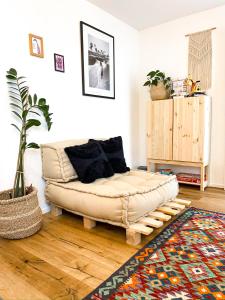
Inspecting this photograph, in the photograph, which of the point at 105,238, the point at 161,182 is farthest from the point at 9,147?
the point at 161,182

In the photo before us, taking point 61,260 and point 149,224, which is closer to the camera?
point 61,260

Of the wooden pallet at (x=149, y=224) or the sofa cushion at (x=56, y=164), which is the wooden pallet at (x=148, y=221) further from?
the sofa cushion at (x=56, y=164)

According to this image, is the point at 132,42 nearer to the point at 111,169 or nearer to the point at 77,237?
the point at 111,169

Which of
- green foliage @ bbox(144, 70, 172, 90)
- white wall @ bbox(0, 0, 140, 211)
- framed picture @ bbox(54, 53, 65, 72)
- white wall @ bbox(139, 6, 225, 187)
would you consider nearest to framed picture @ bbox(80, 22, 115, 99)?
white wall @ bbox(0, 0, 140, 211)

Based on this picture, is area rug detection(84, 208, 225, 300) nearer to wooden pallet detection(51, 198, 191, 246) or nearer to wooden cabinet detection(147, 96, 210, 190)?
wooden pallet detection(51, 198, 191, 246)

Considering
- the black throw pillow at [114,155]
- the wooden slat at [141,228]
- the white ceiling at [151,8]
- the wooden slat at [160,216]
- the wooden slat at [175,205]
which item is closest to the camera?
the wooden slat at [141,228]

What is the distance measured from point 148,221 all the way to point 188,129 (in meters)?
1.79

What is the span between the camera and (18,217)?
1.88m

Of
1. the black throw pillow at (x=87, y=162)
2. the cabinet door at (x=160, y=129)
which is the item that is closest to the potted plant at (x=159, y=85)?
the cabinet door at (x=160, y=129)

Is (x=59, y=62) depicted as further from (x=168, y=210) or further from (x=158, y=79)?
(x=168, y=210)

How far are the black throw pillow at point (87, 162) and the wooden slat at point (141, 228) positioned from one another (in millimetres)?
656

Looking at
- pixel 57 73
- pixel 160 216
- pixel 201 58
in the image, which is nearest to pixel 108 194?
pixel 160 216

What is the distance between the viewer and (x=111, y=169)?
2504 millimetres

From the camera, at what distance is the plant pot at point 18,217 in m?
1.85
